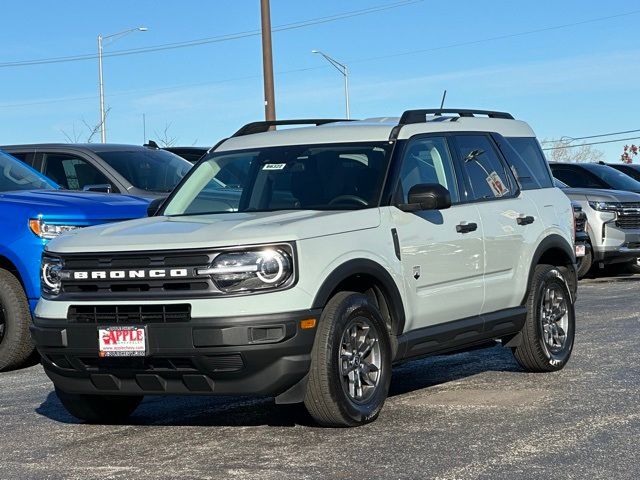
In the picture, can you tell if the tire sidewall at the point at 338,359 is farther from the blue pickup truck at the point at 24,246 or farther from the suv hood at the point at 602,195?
the suv hood at the point at 602,195

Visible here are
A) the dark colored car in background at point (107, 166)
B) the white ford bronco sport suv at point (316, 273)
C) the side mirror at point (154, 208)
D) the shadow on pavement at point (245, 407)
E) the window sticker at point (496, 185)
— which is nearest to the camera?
the white ford bronco sport suv at point (316, 273)

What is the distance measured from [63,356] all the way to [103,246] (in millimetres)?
649

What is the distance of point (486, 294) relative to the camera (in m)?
8.50

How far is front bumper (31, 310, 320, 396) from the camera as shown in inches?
262

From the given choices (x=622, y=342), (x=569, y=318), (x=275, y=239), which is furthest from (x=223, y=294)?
(x=622, y=342)

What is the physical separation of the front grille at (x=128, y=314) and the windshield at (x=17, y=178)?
14.2 feet

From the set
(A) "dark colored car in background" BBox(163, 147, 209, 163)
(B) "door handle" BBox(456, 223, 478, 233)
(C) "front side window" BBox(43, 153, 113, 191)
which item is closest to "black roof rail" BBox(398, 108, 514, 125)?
(B) "door handle" BBox(456, 223, 478, 233)

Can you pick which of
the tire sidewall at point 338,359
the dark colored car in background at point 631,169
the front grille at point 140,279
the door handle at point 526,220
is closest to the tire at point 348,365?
the tire sidewall at point 338,359

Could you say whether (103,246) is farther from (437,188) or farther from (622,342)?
(622,342)

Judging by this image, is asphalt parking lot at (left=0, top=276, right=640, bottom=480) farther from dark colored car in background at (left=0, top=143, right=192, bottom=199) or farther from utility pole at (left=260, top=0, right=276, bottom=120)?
utility pole at (left=260, top=0, right=276, bottom=120)

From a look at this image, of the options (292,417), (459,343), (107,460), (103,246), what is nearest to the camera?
(107,460)

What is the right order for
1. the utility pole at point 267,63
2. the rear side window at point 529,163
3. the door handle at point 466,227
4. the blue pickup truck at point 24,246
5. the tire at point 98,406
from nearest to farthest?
the tire at point 98,406 → the door handle at point 466,227 → the rear side window at point 529,163 → the blue pickup truck at point 24,246 → the utility pole at point 267,63

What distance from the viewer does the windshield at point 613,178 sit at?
19.7 meters

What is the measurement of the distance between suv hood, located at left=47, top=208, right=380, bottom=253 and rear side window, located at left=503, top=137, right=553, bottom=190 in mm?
2102
